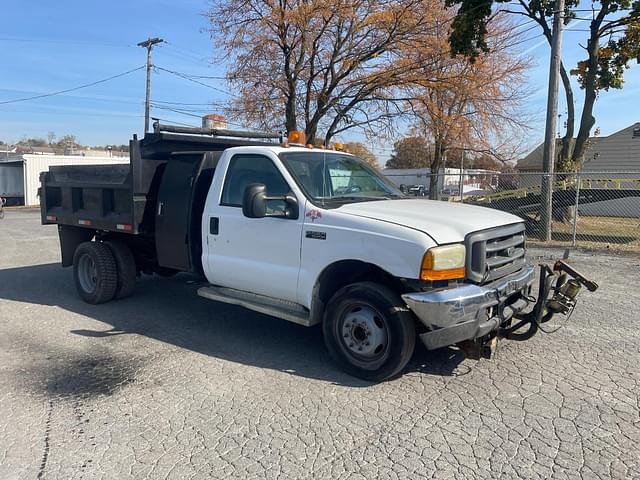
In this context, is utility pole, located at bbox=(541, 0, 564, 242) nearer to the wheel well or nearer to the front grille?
the front grille

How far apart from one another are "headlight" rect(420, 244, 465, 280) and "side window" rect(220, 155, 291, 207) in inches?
65.7

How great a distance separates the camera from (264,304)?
4.85 metres

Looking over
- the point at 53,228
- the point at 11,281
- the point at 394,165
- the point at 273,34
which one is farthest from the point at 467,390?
the point at 394,165

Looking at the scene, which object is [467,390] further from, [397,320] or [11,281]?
[11,281]

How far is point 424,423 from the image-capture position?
139 inches

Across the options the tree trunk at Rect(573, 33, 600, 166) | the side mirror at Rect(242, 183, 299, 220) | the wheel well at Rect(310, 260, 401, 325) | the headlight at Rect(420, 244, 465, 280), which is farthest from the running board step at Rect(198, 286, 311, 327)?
the tree trunk at Rect(573, 33, 600, 166)

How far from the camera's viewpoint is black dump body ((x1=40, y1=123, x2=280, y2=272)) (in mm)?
5633

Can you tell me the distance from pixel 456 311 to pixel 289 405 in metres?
1.45

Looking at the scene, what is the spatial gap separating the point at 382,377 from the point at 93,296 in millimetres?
4406

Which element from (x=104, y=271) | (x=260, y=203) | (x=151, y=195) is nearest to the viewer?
(x=260, y=203)

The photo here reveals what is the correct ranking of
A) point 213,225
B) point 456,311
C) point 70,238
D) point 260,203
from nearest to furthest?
point 456,311 → point 260,203 → point 213,225 → point 70,238

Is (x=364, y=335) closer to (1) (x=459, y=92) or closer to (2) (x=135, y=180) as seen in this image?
(2) (x=135, y=180)

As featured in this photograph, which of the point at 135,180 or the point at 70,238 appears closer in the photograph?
the point at 135,180

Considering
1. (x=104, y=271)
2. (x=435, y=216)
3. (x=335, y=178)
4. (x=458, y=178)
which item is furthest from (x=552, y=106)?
(x=458, y=178)
